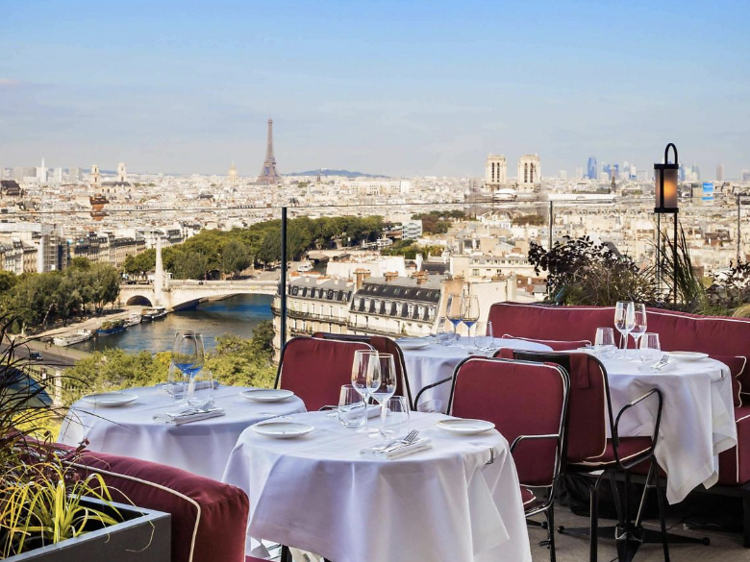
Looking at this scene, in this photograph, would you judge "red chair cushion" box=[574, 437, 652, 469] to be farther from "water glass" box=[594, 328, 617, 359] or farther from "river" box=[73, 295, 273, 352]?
"river" box=[73, 295, 273, 352]

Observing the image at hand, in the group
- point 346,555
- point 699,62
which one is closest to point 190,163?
point 699,62

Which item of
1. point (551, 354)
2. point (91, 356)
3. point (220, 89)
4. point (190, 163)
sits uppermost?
point (220, 89)

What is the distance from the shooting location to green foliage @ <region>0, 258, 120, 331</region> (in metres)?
6.84

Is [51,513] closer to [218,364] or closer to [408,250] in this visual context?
[218,364]

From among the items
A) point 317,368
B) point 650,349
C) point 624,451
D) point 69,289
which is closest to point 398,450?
point 317,368

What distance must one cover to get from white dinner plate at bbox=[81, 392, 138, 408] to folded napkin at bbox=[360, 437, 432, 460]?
3.69ft

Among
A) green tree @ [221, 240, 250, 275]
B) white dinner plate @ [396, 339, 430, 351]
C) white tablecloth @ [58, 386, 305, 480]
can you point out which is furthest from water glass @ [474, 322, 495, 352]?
green tree @ [221, 240, 250, 275]

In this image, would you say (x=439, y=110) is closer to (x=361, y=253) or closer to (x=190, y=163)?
(x=190, y=163)

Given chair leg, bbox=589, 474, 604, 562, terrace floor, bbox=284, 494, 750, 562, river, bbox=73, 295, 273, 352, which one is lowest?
terrace floor, bbox=284, 494, 750, 562

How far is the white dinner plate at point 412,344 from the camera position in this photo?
4727mm

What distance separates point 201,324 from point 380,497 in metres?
5.22

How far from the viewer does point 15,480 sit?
62.7 inches

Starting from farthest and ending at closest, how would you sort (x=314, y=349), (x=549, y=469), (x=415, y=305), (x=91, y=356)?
(x=415, y=305)
(x=91, y=356)
(x=314, y=349)
(x=549, y=469)

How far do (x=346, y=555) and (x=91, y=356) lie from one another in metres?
4.54
